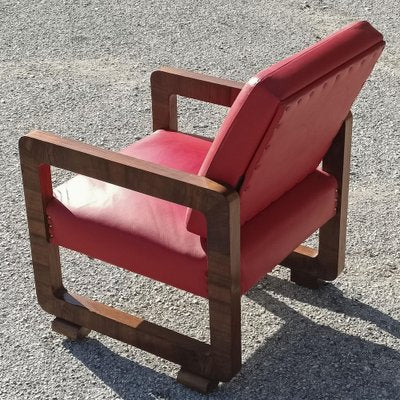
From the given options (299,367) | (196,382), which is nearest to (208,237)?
(196,382)

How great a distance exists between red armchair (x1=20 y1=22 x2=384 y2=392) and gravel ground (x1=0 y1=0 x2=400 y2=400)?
0.14 metres

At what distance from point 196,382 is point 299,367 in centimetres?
34

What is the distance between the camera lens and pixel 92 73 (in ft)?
17.7

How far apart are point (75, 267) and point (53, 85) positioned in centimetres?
166

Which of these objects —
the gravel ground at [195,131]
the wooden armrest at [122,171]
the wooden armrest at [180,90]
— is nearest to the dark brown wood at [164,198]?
the wooden armrest at [122,171]

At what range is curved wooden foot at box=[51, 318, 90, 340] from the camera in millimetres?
3416

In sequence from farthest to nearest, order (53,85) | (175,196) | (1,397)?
(53,85)
(1,397)
(175,196)

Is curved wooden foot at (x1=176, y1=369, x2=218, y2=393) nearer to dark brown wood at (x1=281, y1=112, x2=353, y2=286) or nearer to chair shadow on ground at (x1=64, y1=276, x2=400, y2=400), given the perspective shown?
chair shadow on ground at (x1=64, y1=276, x2=400, y2=400)

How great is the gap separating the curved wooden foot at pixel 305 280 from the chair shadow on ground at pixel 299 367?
97 mm

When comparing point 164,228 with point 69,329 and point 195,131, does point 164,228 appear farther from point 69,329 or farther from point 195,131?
point 195,131

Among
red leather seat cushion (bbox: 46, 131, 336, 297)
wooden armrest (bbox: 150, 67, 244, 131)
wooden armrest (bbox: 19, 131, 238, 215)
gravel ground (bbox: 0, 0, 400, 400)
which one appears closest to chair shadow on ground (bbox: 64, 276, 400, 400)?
gravel ground (bbox: 0, 0, 400, 400)

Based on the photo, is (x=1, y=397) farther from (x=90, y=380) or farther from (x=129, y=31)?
(x=129, y=31)

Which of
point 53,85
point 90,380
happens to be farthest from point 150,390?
point 53,85

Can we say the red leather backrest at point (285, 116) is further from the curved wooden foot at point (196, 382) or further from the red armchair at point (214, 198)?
the curved wooden foot at point (196, 382)
